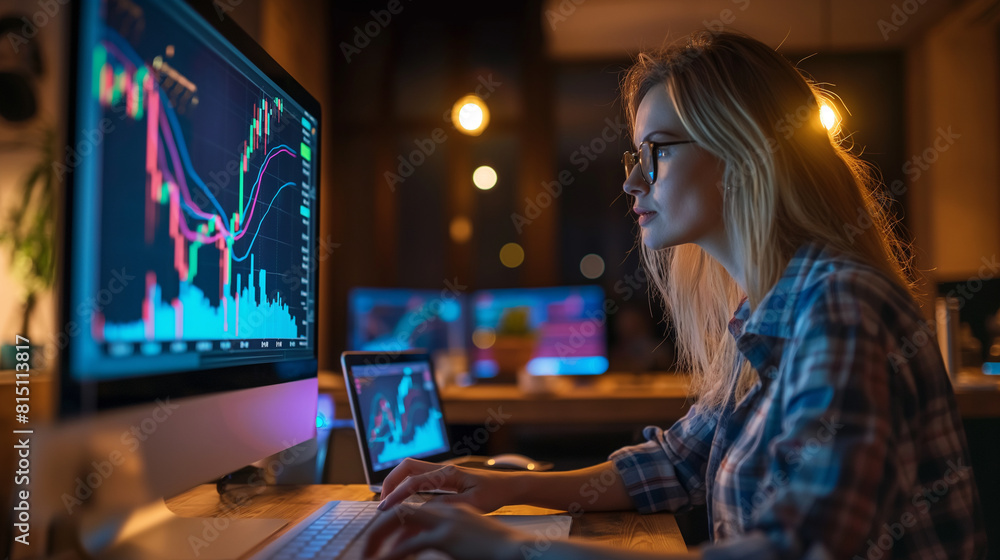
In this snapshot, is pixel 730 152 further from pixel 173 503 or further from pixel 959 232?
pixel 959 232

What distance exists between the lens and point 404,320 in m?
3.75

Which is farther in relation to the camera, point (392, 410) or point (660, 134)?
point (392, 410)

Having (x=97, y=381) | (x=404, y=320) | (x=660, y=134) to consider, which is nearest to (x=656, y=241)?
(x=660, y=134)

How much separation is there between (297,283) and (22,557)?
45 centimetres

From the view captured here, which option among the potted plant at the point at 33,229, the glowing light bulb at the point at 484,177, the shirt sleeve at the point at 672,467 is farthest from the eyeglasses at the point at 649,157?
the glowing light bulb at the point at 484,177

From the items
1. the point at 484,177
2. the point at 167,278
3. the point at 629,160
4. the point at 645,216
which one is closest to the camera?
the point at 167,278

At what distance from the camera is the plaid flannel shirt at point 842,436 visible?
1.93ft

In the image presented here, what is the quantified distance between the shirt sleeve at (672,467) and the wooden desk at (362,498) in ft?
0.09

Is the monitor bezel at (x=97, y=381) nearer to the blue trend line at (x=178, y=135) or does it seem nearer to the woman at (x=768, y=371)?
the blue trend line at (x=178, y=135)

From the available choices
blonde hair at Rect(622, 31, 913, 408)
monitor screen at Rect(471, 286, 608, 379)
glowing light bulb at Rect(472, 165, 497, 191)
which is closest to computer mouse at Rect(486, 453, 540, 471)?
blonde hair at Rect(622, 31, 913, 408)

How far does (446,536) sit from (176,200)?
1.35 ft

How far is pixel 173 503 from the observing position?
102 centimetres

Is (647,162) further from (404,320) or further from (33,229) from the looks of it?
(404,320)

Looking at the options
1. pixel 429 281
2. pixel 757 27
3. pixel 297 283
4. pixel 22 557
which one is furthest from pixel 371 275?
pixel 22 557
